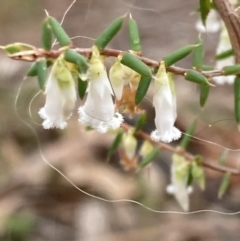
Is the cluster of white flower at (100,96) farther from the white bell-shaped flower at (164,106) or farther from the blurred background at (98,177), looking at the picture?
the blurred background at (98,177)

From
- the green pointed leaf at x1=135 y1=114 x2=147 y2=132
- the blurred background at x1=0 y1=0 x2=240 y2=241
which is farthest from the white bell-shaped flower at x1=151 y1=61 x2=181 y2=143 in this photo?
the blurred background at x1=0 y1=0 x2=240 y2=241

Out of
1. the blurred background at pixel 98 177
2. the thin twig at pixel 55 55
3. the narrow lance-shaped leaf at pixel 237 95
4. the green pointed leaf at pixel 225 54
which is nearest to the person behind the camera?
the thin twig at pixel 55 55

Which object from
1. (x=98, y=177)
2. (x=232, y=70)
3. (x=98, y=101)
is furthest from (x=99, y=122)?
(x=98, y=177)

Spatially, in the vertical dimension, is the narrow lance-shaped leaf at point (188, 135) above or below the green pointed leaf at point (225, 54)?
below

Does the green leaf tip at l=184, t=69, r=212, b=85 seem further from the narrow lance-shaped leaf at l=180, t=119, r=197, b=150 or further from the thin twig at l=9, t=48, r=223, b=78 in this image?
the narrow lance-shaped leaf at l=180, t=119, r=197, b=150

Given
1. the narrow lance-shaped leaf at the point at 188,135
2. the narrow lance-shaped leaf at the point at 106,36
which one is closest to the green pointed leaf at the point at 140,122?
the narrow lance-shaped leaf at the point at 188,135
